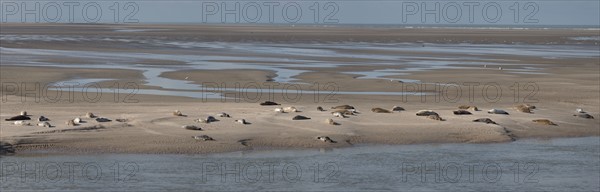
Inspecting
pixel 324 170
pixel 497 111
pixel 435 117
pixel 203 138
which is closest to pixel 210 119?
pixel 203 138

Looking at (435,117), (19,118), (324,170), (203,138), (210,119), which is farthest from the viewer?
(435,117)

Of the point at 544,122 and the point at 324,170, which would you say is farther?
the point at 544,122

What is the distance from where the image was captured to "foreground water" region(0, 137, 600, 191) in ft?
34.0

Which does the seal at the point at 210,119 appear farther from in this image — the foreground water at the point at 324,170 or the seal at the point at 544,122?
the seal at the point at 544,122

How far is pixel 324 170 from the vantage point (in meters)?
11.4

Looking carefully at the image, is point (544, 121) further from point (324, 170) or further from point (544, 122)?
point (324, 170)

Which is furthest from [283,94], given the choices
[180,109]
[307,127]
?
[307,127]

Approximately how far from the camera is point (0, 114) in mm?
15203

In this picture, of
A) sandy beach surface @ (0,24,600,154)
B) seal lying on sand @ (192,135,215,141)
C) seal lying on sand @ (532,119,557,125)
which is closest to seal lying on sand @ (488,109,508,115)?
sandy beach surface @ (0,24,600,154)

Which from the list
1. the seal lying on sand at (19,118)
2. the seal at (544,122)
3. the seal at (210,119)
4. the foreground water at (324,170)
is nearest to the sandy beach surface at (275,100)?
the seal at (544,122)

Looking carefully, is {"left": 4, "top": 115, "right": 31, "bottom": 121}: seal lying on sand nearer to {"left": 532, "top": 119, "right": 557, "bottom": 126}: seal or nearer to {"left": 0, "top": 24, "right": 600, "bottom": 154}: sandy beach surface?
{"left": 0, "top": 24, "right": 600, "bottom": 154}: sandy beach surface

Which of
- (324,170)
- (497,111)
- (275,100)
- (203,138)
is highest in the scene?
(275,100)

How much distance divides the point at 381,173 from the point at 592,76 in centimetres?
1770

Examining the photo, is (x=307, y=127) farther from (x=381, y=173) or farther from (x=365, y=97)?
(x=365, y=97)
